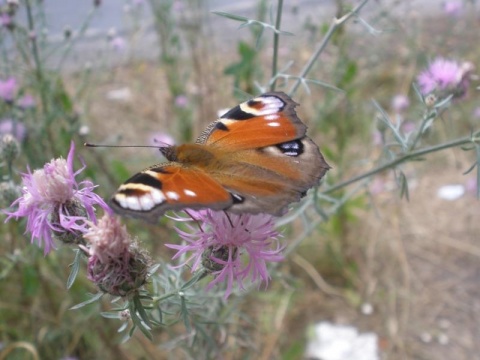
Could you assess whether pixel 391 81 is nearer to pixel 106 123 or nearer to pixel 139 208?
pixel 106 123

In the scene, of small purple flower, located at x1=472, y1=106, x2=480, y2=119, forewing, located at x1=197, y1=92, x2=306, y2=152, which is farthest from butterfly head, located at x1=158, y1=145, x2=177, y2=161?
small purple flower, located at x1=472, y1=106, x2=480, y2=119

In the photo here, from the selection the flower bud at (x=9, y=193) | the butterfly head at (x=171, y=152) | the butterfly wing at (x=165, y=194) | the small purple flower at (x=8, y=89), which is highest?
the butterfly wing at (x=165, y=194)

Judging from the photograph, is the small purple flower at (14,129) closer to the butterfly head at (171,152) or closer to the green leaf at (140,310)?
the butterfly head at (171,152)

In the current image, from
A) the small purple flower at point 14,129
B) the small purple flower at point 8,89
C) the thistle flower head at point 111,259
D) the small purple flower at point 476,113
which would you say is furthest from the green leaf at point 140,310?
the small purple flower at point 476,113

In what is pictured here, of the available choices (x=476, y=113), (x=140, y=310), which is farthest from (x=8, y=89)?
(x=476, y=113)

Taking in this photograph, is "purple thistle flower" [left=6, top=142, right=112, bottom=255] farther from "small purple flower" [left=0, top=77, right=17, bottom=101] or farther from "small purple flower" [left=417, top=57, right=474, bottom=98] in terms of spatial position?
"small purple flower" [left=417, top=57, right=474, bottom=98]

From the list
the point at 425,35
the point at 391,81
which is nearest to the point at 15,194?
the point at 391,81

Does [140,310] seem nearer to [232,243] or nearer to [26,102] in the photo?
[232,243]
